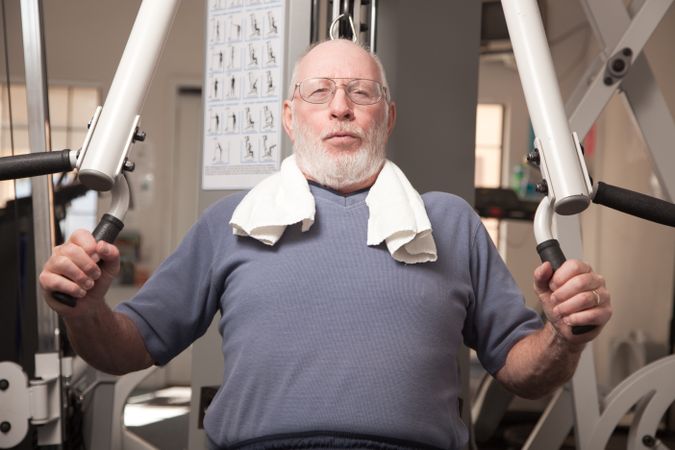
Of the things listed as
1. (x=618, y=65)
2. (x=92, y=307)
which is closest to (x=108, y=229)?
(x=92, y=307)

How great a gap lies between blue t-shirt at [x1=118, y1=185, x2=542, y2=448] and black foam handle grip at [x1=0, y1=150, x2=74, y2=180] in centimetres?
44

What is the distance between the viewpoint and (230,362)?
1.25 metres

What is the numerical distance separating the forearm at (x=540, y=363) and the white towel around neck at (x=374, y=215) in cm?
21

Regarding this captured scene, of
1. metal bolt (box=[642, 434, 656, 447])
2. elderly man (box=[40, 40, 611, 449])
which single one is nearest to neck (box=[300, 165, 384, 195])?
elderly man (box=[40, 40, 611, 449])

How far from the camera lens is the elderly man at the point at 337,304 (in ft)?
3.75

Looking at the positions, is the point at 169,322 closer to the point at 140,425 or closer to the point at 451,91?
the point at 451,91

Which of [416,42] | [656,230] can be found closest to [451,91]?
[416,42]

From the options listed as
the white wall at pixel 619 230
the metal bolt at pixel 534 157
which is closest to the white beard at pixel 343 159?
the metal bolt at pixel 534 157

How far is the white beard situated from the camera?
135 cm

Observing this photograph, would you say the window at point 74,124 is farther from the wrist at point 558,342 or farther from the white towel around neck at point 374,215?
the wrist at point 558,342

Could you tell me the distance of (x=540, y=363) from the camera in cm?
117

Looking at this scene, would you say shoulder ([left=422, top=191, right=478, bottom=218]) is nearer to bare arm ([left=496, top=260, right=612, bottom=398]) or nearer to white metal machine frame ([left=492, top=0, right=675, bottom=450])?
bare arm ([left=496, top=260, right=612, bottom=398])

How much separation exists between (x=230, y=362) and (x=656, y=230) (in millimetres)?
3860

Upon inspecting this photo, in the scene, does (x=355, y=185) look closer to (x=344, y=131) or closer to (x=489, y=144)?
(x=344, y=131)
